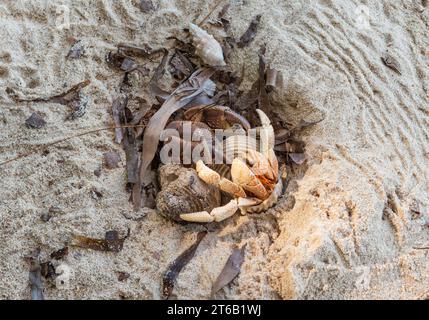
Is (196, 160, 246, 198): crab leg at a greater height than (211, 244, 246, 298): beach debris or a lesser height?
greater

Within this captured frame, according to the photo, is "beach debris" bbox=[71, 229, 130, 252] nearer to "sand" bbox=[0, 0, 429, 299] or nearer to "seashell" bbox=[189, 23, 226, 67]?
"sand" bbox=[0, 0, 429, 299]

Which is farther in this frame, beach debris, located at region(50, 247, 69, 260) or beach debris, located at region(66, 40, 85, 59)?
beach debris, located at region(66, 40, 85, 59)

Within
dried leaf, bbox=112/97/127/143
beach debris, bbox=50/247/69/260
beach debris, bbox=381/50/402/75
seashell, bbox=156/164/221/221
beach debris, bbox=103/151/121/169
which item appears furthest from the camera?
beach debris, bbox=381/50/402/75

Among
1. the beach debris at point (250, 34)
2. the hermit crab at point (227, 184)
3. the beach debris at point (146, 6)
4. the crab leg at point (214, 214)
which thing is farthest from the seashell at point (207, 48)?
the crab leg at point (214, 214)

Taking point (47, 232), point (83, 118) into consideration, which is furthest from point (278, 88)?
point (47, 232)

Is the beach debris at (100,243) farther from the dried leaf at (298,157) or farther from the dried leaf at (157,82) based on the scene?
the dried leaf at (298,157)

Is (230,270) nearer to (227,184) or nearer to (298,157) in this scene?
(227,184)

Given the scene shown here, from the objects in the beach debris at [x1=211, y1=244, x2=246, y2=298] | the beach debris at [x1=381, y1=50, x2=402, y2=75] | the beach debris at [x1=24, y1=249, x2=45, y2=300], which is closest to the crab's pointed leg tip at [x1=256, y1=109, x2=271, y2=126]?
the beach debris at [x1=211, y1=244, x2=246, y2=298]
